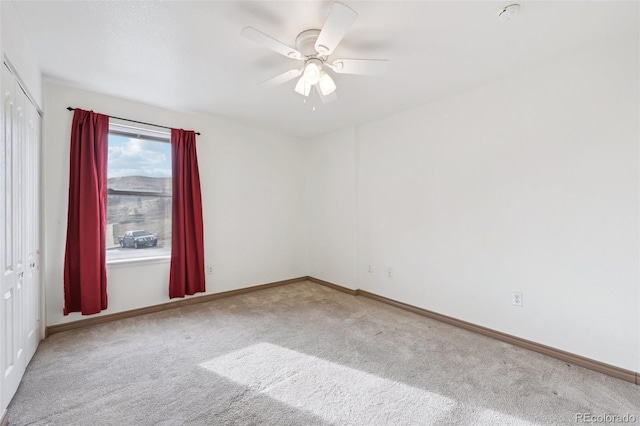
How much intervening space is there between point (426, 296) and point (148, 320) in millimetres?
3216

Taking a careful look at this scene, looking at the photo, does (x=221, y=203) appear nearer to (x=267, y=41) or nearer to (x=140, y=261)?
(x=140, y=261)

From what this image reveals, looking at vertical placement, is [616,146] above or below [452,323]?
above

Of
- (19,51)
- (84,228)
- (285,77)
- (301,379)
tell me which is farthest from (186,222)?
(301,379)

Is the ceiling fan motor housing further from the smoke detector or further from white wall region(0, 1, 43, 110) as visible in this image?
white wall region(0, 1, 43, 110)

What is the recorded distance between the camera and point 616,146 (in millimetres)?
2131

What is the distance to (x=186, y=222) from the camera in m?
3.59

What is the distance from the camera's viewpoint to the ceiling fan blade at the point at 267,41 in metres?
1.72

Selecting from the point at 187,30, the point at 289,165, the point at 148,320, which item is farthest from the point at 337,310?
the point at 187,30

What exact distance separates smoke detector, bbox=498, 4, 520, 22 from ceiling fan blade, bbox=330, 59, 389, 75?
0.75m

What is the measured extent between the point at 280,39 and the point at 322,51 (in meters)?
0.44

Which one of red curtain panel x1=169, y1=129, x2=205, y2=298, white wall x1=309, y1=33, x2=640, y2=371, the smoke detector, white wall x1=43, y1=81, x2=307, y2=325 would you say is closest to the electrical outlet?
white wall x1=309, y1=33, x2=640, y2=371

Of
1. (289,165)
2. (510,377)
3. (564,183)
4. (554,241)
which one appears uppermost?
(289,165)

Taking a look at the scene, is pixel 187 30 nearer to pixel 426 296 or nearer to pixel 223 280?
pixel 223 280

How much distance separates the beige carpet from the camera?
5.62 feet
